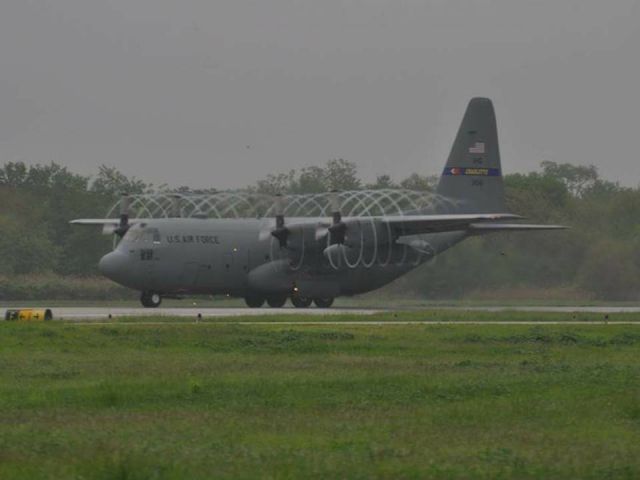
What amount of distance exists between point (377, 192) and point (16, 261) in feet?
82.5

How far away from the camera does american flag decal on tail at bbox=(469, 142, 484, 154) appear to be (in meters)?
64.3

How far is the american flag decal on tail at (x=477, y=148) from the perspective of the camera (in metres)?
64.3

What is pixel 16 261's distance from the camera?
2968 inches

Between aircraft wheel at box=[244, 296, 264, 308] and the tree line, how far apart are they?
691 cm

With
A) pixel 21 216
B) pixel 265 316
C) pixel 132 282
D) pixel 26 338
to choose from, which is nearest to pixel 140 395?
pixel 26 338

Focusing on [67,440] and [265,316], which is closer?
[67,440]

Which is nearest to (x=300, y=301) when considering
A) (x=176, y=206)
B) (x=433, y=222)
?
(x=433, y=222)

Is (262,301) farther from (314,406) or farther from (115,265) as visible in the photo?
(314,406)

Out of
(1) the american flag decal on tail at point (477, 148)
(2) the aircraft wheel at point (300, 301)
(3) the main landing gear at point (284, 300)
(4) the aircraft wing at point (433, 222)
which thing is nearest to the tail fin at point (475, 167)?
(1) the american flag decal on tail at point (477, 148)

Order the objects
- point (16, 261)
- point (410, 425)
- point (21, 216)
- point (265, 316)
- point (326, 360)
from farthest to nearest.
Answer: point (21, 216) → point (16, 261) → point (265, 316) → point (326, 360) → point (410, 425)

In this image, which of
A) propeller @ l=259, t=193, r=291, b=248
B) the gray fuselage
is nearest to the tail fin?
the gray fuselage

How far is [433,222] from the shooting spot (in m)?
57.1

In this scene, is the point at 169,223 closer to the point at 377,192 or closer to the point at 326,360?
the point at 377,192

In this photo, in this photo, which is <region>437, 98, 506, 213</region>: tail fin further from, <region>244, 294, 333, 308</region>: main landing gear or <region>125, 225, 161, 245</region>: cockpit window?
<region>125, 225, 161, 245</region>: cockpit window
